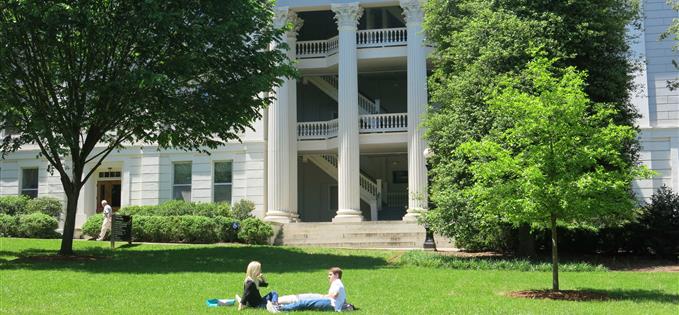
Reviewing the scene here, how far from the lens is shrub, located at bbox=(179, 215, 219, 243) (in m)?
24.4

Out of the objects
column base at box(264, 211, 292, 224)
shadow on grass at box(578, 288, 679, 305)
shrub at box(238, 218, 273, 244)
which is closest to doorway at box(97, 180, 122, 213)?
column base at box(264, 211, 292, 224)

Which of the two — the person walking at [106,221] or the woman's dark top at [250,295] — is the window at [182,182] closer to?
the person walking at [106,221]

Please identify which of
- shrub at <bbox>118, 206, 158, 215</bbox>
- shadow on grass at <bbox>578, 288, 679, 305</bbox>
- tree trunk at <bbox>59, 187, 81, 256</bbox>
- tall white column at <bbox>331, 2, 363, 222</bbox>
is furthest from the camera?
shrub at <bbox>118, 206, 158, 215</bbox>

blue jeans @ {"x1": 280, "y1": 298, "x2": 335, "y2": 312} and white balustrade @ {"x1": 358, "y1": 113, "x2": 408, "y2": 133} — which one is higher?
white balustrade @ {"x1": 358, "y1": 113, "x2": 408, "y2": 133}

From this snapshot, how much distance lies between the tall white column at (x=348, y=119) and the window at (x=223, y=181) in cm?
604

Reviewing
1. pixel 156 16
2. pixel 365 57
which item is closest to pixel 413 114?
pixel 365 57

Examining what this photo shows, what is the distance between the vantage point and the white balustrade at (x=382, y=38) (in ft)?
96.4

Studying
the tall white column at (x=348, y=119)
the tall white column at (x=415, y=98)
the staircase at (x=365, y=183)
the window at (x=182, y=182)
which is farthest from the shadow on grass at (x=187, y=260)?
the window at (x=182, y=182)

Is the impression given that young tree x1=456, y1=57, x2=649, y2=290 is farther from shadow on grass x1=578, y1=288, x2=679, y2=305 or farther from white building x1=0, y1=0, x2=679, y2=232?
white building x1=0, y1=0, x2=679, y2=232

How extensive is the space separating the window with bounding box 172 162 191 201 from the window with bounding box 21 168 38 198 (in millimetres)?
7277

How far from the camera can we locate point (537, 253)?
→ 2102 centimetres

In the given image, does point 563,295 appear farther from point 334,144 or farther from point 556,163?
point 334,144

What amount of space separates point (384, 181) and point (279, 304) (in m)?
24.4

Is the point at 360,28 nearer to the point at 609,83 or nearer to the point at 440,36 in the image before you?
the point at 440,36
